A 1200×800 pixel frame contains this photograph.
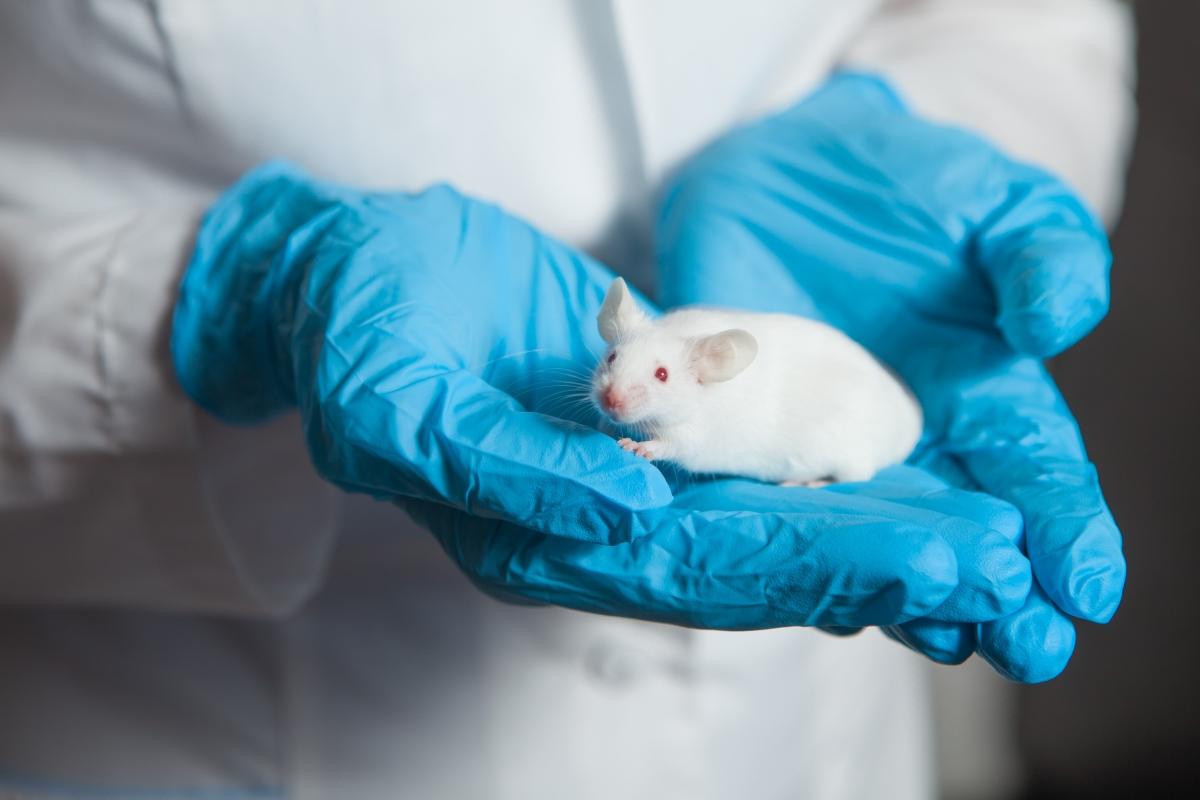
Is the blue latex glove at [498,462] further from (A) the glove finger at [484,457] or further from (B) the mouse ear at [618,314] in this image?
(B) the mouse ear at [618,314]

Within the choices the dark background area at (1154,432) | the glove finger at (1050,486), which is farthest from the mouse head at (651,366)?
the dark background area at (1154,432)

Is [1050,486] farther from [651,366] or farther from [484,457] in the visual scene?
[484,457]

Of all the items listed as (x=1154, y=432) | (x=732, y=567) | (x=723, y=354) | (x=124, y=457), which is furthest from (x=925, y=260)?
(x=1154, y=432)

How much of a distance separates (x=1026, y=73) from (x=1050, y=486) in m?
1.34

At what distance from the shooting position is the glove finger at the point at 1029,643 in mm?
1284

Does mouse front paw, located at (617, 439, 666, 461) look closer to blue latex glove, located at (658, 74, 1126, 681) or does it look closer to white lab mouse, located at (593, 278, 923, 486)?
white lab mouse, located at (593, 278, 923, 486)

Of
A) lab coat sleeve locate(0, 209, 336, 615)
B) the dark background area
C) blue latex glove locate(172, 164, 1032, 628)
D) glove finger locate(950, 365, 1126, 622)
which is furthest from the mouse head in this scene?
the dark background area

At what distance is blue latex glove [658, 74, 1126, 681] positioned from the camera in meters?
1.54

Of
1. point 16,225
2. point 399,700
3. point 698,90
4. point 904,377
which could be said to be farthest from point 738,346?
point 16,225

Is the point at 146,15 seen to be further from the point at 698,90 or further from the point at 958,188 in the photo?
the point at 958,188

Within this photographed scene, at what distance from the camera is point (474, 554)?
1.36 metres

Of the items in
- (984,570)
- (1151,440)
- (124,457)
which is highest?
(124,457)

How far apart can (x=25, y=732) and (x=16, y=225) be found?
0.94 meters

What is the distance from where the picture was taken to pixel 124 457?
1.61m
